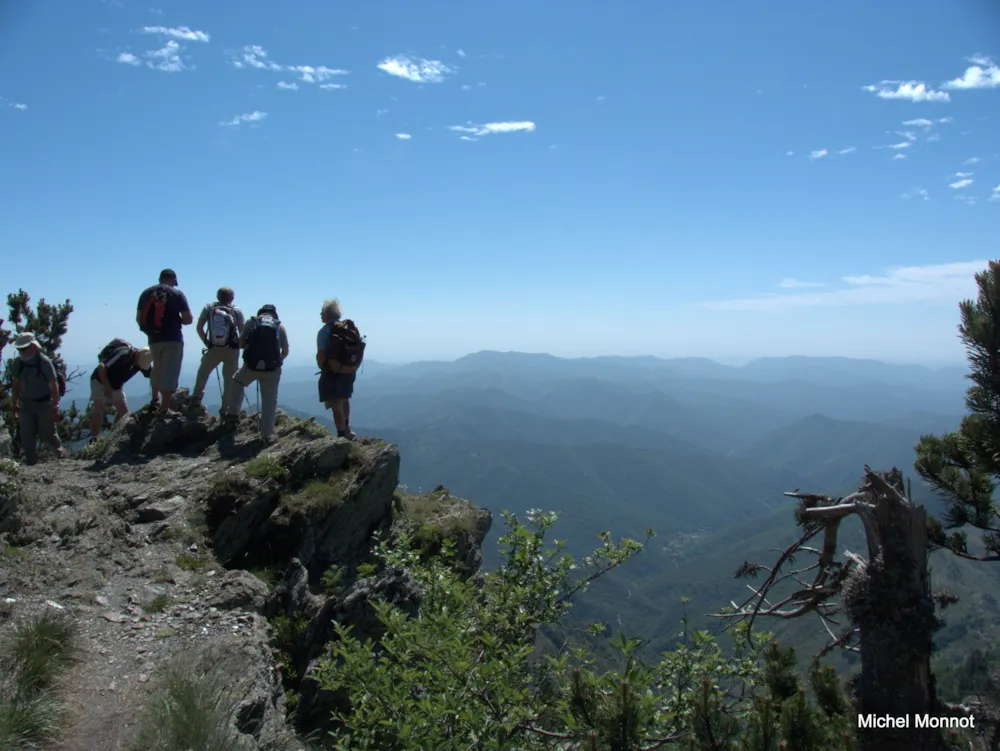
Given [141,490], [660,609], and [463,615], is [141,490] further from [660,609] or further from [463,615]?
[660,609]

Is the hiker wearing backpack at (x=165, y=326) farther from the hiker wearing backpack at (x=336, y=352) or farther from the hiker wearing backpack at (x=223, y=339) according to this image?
the hiker wearing backpack at (x=336, y=352)

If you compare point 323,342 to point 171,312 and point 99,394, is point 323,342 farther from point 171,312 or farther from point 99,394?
point 99,394

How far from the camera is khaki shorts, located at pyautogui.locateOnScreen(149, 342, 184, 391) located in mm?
12664

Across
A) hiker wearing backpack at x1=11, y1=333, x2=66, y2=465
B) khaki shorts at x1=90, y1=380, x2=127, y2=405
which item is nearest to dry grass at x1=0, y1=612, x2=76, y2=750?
hiker wearing backpack at x1=11, y1=333, x2=66, y2=465

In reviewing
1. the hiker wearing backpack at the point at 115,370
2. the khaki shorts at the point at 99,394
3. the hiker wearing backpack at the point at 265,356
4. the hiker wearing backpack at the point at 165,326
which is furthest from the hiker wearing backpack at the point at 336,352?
the khaki shorts at the point at 99,394

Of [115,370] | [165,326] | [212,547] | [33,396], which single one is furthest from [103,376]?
[212,547]

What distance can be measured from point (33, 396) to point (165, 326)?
2.89 metres

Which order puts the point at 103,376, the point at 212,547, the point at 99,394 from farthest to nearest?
the point at 99,394 → the point at 103,376 → the point at 212,547

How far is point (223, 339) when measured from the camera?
1249 cm

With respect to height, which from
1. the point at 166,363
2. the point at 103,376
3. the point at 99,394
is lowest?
the point at 99,394

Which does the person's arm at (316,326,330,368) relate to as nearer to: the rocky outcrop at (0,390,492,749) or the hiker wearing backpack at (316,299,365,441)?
the hiker wearing backpack at (316,299,365,441)

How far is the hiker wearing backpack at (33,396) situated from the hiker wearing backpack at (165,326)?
1850mm

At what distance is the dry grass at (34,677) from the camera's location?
4.48 metres

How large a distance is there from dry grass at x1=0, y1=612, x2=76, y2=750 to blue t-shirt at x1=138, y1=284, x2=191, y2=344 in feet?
24.7
